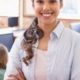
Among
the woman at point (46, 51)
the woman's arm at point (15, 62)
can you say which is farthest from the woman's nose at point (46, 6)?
the woman's arm at point (15, 62)

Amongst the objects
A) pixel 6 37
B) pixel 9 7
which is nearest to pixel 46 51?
pixel 6 37

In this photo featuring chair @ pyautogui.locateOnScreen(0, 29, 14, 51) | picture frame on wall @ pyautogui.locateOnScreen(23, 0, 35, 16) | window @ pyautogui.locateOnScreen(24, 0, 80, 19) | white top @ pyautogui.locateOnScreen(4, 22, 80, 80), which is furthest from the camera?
picture frame on wall @ pyautogui.locateOnScreen(23, 0, 35, 16)

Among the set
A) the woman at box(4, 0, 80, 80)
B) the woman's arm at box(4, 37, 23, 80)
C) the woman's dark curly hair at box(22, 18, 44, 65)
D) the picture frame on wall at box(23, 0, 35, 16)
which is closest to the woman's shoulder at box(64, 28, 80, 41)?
the woman at box(4, 0, 80, 80)

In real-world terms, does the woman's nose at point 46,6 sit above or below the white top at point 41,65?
above

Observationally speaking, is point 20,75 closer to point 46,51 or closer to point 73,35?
point 46,51

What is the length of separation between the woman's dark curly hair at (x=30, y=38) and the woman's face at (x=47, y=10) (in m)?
0.07

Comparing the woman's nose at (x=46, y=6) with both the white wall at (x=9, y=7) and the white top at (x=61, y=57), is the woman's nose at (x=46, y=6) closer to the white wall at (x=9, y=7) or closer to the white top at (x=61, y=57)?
the white top at (x=61, y=57)

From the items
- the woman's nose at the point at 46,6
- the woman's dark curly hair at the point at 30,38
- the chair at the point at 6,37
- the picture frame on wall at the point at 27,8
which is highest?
the woman's nose at the point at 46,6

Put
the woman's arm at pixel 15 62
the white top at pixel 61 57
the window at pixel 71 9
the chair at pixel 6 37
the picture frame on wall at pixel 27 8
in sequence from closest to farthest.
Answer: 1. the white top at pixel 61 57
2. the woman's arm at pixel 15 62
3. the chair at pixel 6 37
4. the window at pixel 71 9
5. the picture frame on wall at pixel 27 8

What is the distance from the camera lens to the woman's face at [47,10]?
112 cm

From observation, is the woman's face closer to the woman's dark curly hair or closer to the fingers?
the woman's dark curly hair

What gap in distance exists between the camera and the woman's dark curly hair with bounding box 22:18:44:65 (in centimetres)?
116

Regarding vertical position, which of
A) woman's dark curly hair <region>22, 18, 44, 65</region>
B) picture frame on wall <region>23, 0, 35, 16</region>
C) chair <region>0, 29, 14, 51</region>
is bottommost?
chair <region>0, 29, 14, 51</region>

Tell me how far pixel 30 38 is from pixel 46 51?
13cm
